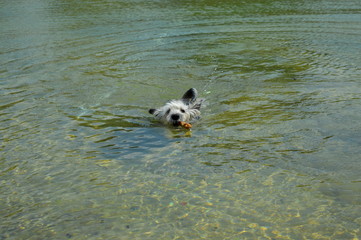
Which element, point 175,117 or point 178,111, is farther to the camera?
point 178,111

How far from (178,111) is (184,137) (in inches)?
24.5

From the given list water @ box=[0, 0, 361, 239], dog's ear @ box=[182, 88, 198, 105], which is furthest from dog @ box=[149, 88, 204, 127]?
water @ box=[0, 0, 361, 239]

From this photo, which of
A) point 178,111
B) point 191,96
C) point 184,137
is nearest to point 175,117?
point 178,111

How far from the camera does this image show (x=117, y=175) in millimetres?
6316

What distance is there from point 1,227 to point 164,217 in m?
1.75

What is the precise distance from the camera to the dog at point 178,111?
8029mm

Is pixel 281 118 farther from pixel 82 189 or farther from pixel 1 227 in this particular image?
pixel 1 227

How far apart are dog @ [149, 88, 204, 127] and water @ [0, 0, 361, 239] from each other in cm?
19

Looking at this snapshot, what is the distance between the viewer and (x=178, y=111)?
26.6 feet

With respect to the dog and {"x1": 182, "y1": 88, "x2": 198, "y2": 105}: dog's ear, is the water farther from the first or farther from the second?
{"x1": 182, "y1": 88, "x2": 198, "y2": 105}: dog's ear

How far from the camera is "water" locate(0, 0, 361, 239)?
17.0ft

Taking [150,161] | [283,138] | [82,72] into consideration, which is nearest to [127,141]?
[150,161]

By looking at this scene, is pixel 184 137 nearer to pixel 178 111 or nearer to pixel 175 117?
pixel 175 117

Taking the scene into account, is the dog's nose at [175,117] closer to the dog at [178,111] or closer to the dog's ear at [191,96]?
the dog at [178,111]
